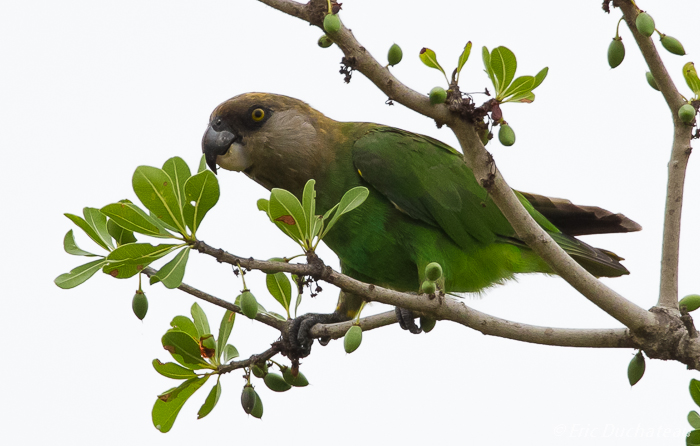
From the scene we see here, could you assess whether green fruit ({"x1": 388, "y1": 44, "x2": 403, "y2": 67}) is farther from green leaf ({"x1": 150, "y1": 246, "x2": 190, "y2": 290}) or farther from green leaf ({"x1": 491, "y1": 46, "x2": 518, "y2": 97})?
green leaf ({"x1": 150, "y1": 246, "x2": 190, "y2": 290})

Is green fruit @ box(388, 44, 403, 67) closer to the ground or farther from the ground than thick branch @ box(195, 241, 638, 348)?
farther from the ground

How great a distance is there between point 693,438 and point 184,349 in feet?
6.94

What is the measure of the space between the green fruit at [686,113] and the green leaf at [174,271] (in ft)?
6.92

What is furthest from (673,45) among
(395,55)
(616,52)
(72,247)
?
(72,247)

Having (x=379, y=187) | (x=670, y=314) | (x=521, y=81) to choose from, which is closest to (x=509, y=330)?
(x=670, y=314)

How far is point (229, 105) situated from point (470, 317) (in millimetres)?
2095

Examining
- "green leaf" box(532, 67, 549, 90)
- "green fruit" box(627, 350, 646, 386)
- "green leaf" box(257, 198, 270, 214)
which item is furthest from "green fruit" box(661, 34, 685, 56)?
"green leaf" box(257, 198, 270, 214)

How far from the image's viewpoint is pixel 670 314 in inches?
114

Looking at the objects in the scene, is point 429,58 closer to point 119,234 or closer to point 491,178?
point 491,178

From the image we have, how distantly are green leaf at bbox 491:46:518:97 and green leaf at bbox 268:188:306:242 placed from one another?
2.85ft

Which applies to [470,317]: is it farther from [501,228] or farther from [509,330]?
[501,228]

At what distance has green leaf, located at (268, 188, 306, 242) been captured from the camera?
225cm

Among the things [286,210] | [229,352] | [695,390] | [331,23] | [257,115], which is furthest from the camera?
[257,115]

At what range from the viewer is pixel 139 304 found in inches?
105
